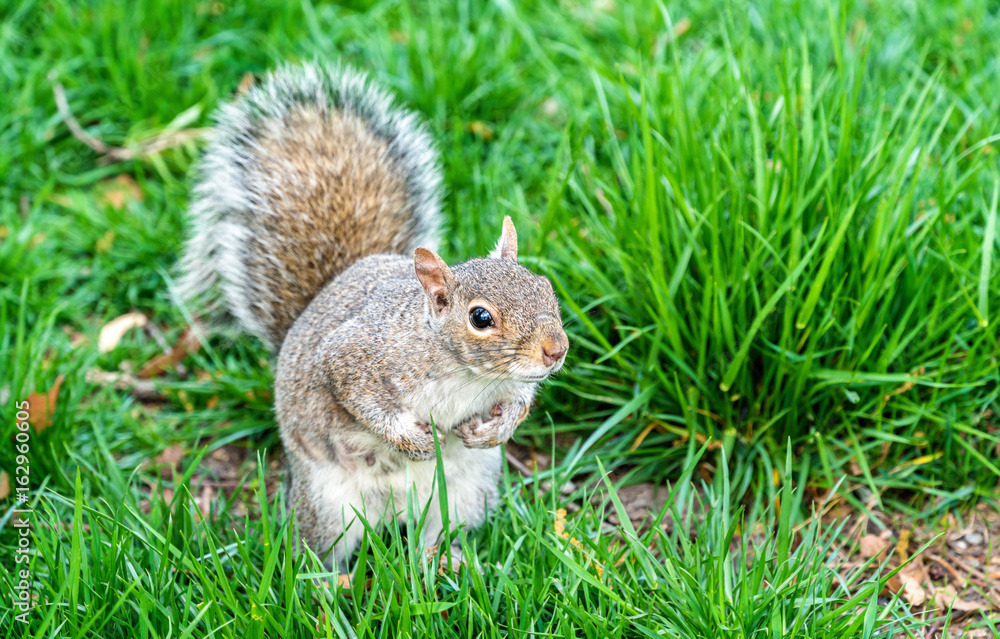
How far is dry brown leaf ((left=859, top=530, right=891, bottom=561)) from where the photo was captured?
227cm

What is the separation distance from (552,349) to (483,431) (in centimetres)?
27

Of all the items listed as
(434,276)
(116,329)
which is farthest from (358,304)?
(116,329)

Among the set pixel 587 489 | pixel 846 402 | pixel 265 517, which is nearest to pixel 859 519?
pixel 846 402

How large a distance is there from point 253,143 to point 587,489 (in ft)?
3.92

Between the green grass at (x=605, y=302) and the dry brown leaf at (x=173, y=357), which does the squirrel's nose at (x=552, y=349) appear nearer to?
the green grass at (x=605, y=302)

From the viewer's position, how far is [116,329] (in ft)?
9.68

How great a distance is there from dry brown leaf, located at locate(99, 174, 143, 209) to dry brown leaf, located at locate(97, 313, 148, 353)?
1.48 feet

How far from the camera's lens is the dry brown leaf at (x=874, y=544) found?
2270 mm

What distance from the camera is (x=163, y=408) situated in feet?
9.08

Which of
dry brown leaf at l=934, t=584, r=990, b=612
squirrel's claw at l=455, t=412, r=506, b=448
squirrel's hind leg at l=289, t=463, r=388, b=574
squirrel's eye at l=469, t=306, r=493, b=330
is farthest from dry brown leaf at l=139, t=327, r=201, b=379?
dry brown leaf at l=934, t=584, r=990, b=612

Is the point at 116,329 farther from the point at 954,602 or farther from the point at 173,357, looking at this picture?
the point at 954,602

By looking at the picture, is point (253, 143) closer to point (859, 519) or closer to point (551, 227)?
point (551, 227)

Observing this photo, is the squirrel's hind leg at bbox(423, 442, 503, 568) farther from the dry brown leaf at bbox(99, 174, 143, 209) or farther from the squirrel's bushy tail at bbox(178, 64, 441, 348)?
the dry brown leaf at bbox(99, 174, 143, 209)

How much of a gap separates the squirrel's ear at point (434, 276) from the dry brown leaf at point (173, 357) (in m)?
1.19
